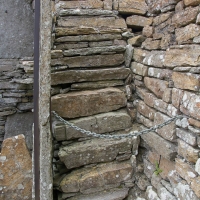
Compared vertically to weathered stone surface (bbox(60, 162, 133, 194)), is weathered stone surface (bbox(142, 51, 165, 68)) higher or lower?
higher

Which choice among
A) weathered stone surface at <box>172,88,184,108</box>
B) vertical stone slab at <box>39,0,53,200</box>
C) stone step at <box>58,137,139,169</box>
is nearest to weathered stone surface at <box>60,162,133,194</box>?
stone step at <box>58,137,139,169</box>

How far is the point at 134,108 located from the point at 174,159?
44.2 inches

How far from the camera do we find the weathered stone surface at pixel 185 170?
7.15 ft

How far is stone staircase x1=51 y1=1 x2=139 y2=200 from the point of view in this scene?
3021mm

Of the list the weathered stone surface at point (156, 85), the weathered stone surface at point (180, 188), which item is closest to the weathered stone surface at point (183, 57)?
the weathered stone surface at point (156, 85)

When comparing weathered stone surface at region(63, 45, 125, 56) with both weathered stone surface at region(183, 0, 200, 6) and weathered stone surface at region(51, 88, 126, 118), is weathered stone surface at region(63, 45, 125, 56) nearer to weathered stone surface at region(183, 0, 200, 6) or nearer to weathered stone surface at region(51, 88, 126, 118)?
weathered stone surface at region(51, 88, 126, 118)

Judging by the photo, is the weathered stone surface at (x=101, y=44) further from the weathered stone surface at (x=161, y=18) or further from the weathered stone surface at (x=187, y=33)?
the weathered stone surface at (x=187, y=33)

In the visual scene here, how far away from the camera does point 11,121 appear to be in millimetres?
4734

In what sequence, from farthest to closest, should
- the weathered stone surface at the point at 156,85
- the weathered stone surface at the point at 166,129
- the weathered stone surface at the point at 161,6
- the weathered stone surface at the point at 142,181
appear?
the weathered stone surface at the point at 142,181
the weathered stone surface at the point at 156,85
the weathered stone surface at the point at 161,6
the weathered stone surface at the point at 166,129

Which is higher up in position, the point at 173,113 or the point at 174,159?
the point at 173,113

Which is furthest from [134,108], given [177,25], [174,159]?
[177,25]

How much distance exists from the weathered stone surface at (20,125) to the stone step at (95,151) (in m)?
2.00

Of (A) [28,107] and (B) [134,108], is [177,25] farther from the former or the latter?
(A) [28,107]

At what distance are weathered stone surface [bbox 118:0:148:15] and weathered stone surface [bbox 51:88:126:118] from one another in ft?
4.47
